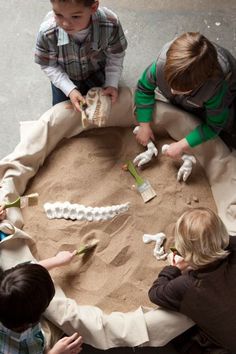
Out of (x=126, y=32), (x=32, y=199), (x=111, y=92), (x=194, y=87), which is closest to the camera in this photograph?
(x=194, y=87)

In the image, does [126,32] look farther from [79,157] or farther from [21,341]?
[21,341]

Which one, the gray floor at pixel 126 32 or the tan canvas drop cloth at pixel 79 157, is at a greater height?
the gray floor at pixel 126 32

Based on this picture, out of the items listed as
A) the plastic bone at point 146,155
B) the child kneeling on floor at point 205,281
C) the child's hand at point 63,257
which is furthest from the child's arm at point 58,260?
the plastic bone at point 146,155

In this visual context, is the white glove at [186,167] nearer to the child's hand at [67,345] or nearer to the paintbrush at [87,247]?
the paintbrush at [87,247]

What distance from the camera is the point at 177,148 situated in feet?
5.13

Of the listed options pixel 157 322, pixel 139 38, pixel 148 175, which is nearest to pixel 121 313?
pixel 157 322

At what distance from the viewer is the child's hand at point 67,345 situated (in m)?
1.31

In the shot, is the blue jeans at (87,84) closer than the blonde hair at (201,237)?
No

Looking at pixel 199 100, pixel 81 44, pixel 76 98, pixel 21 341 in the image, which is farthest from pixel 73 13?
pixel 21 341

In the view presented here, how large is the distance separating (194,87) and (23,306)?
67 centimetres

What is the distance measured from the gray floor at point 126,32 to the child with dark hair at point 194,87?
28 cm

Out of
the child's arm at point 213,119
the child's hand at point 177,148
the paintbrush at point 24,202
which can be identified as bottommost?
the paintbrush at point 24,202

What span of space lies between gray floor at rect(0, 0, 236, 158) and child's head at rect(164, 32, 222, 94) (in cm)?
51

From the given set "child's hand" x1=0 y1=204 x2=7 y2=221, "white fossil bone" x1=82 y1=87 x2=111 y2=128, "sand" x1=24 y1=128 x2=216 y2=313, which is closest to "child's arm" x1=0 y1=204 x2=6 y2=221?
"child's hand" x1=0 y1=204 x2=7 y2=221
